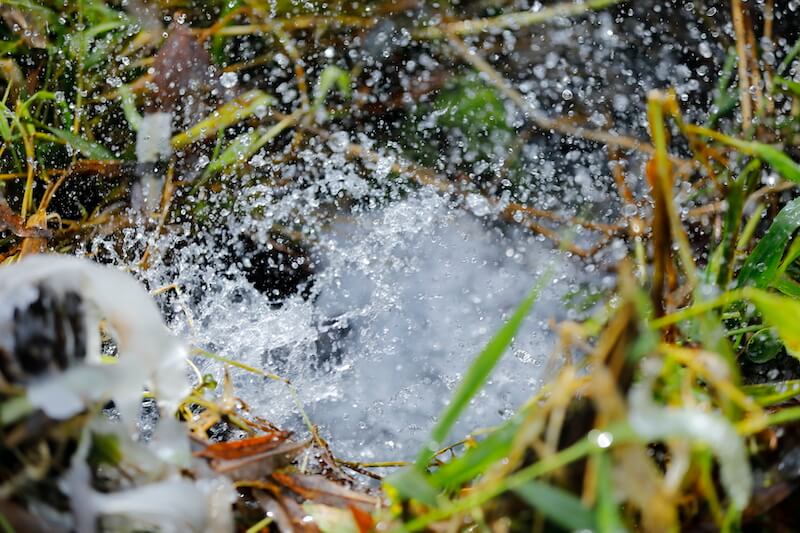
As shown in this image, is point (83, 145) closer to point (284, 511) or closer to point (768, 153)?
point (284, 511)

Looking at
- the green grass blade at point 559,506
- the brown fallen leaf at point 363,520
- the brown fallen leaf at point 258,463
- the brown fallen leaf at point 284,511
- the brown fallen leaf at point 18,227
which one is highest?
the brown fallen leaf at point 18,227

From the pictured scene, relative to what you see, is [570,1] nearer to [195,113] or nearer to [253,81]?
[253,81]

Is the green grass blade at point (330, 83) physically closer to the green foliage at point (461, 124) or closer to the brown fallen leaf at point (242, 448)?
the green foliage at point (461, 124)

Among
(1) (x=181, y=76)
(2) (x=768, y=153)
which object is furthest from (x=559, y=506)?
(1) (x=181, y=76)

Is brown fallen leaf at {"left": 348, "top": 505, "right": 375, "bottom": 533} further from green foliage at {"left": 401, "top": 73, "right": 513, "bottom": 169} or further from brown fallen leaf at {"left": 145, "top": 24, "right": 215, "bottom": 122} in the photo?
brown fallen leaf at {"left": 145, "top": 24, "right": 215, "bottom": 122}

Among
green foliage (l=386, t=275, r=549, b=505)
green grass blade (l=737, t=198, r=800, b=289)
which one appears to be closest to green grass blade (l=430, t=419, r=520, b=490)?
green foliage (l=386, t=275, r=549, b=505)

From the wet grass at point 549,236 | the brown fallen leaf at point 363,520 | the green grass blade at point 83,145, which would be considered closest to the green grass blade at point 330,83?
the wet grass at point 549,236
